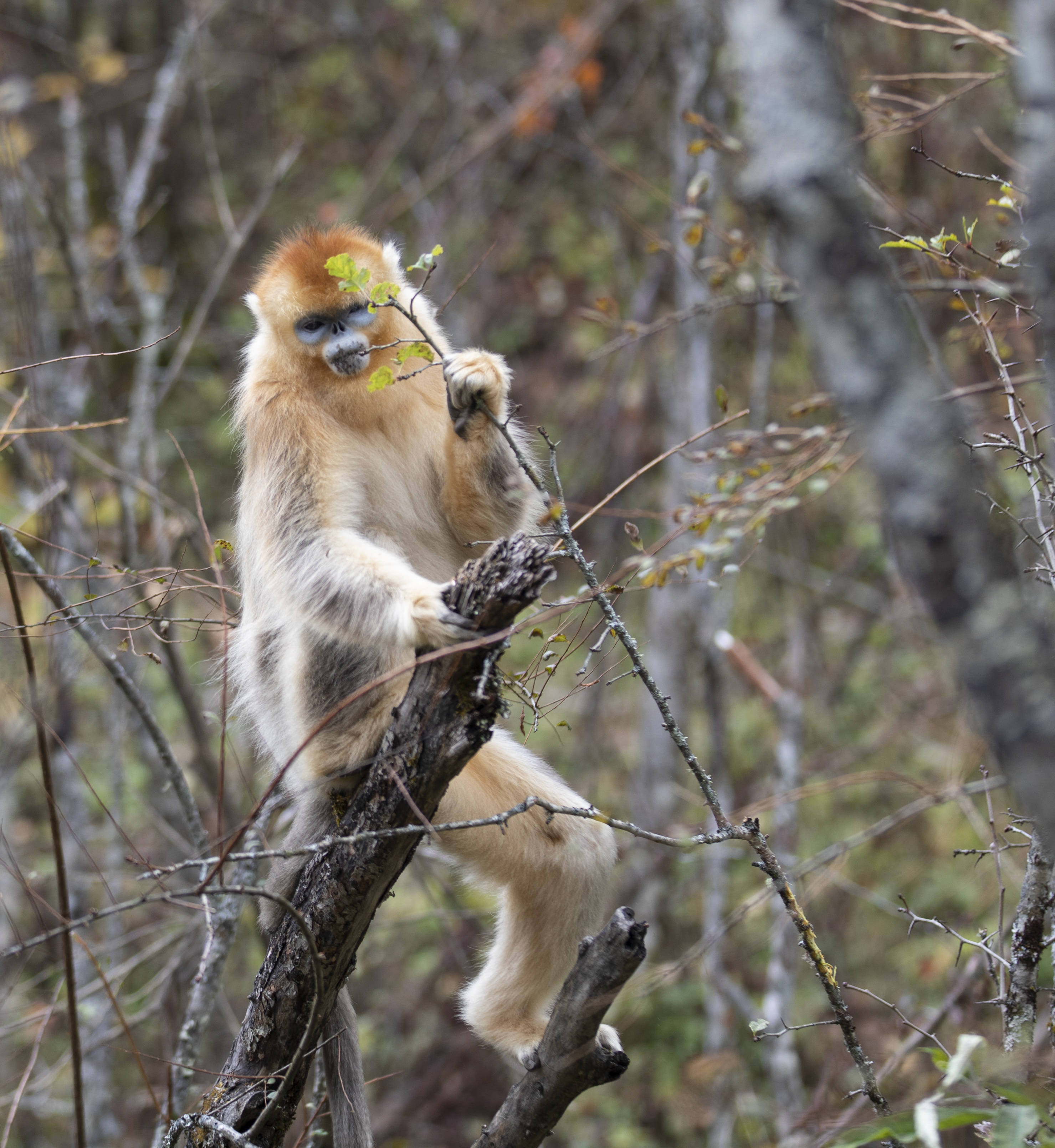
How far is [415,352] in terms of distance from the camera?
2.69 meters

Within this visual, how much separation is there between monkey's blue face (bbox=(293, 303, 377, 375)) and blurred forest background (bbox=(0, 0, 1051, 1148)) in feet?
2.86

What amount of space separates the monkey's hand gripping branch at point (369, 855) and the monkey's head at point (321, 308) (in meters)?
1.21

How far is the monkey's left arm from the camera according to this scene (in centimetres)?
338

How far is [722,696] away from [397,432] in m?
4.60

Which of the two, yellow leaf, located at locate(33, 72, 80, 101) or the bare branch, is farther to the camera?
yellow leaf, located at locate(33, 72, 80, 101)

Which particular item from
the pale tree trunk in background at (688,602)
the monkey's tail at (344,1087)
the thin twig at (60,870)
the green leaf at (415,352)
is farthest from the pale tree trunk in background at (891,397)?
the pale tree trunk in background at (688,602)

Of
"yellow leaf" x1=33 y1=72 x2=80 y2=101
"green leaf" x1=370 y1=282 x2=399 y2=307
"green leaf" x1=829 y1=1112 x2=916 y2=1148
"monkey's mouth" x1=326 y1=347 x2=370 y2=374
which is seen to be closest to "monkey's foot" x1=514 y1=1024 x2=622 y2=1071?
"green leaf" x1=829 y1=1112 x2=916 y2=1148

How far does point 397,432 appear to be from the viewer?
3891 millimetres

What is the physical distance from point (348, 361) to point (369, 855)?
5.68ft

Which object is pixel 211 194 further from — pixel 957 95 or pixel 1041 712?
pixel 1041 712

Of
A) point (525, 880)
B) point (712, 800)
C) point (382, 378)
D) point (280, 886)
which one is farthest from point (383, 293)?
point (525, 880)

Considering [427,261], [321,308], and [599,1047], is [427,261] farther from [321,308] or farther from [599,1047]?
[599,1047]

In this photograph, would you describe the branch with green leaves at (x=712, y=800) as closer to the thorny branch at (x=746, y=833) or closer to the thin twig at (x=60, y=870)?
the thorny branch at (x=746, y=833)

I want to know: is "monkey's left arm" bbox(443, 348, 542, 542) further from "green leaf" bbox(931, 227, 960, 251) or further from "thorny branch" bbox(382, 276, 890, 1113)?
"green leaf" bbox(931, 227, 960, 251)
